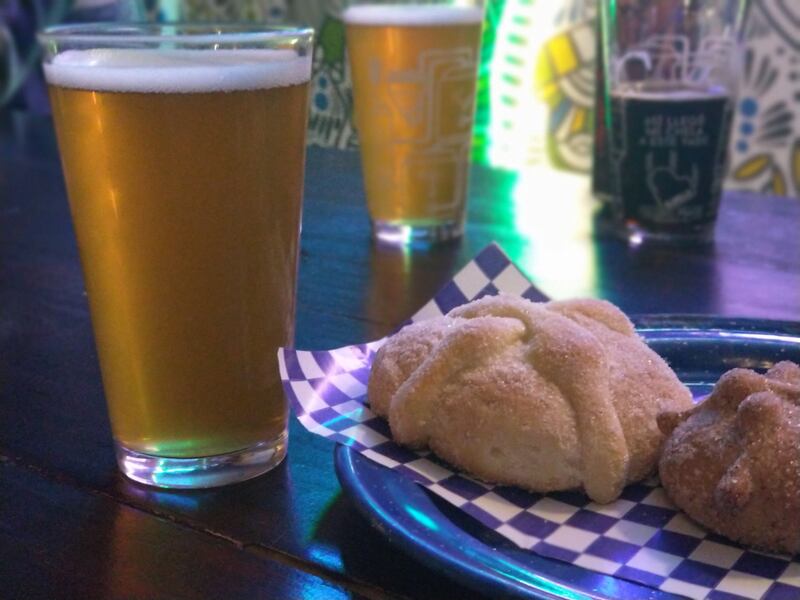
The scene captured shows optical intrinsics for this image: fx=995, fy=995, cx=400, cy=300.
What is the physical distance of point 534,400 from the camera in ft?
2.07

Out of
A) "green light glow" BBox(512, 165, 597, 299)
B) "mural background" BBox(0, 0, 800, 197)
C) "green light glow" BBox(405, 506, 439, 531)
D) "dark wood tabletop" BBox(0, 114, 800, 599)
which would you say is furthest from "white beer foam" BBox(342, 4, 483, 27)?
"green light glow" BBox(405, 506, 439, 531)

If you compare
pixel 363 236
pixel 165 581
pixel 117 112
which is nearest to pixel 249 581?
A: pixel 165 581

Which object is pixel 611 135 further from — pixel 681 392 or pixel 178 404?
pixel 178 404

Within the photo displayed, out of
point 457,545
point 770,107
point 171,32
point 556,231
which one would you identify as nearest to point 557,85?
point 770,107

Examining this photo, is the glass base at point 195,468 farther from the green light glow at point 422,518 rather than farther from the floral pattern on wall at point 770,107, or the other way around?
the floral pattern on wall at point 770,107

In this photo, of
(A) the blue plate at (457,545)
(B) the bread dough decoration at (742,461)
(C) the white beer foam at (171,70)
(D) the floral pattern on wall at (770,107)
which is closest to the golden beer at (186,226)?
(C) the white beer foam at (171,70)

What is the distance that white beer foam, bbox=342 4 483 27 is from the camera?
125cm

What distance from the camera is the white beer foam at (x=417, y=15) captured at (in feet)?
4.11

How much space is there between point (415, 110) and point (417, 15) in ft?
0.39

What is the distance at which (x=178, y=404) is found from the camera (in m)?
0.66

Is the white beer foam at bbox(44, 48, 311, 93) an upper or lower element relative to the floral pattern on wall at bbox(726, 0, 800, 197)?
upper

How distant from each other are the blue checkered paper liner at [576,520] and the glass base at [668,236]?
2.36ft

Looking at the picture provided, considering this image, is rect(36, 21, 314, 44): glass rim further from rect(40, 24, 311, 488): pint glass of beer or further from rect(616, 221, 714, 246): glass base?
rect(616, 221, 714, 246): glass base

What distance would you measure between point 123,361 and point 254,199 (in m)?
0.14
